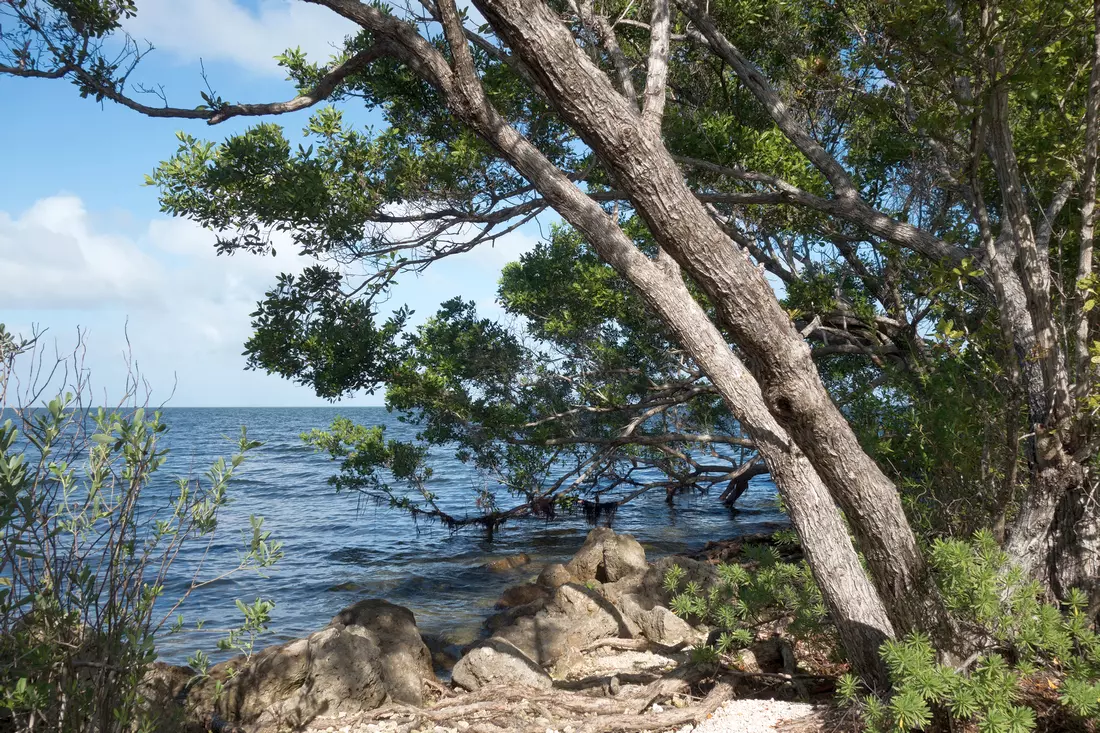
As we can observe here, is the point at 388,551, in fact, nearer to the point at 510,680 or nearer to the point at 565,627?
the point at 565,627

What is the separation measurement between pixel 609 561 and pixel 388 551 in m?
6.16

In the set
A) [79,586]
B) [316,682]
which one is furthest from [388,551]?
[79,586]

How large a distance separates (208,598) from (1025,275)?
1170 centimetres

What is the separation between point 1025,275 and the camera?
15.1ft

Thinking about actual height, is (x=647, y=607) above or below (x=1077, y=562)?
below

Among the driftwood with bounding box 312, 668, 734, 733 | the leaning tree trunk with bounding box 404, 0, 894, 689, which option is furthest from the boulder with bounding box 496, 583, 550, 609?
the leaning tree trunk with bounding box 404, 0, 894, 689

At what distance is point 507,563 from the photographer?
548 inches

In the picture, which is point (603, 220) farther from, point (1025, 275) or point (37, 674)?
point (37, 674)

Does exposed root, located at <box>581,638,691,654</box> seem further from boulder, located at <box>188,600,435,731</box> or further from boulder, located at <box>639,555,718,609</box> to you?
boulder, located at <box>188,600,435,731</box>

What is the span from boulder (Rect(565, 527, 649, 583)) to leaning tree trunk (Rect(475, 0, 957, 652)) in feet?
24.1

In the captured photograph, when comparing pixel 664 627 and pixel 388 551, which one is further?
pixel 388 551

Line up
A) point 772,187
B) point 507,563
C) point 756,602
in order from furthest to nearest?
point 507,563, point 772,187, point 756,602

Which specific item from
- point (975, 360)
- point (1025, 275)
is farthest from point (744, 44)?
point (1025, 275)

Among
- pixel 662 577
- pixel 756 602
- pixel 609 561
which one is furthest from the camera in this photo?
pixel 609 561
